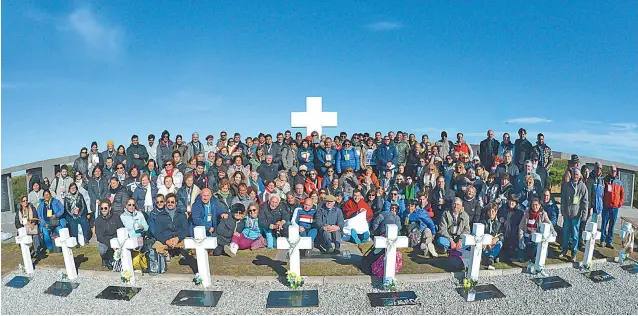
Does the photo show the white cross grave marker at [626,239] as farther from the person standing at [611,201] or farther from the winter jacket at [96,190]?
the winter jacket at [96,190]

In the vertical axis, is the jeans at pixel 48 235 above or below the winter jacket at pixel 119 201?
below

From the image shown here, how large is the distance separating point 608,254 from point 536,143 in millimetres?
3323

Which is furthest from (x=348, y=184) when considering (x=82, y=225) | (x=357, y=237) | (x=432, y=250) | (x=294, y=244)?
(x=82, y=225)

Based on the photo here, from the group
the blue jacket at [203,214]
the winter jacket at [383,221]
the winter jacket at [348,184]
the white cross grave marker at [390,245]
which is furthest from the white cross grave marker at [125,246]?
the winter jacket at [348,184]

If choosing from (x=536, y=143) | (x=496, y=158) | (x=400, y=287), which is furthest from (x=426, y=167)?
(x=400, y=287)

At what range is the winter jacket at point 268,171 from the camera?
10078 millimetres

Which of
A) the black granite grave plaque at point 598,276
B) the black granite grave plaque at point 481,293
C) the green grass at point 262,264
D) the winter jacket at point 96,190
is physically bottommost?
the black granite grave plaque at point 598,276

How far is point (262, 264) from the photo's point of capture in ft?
24.4

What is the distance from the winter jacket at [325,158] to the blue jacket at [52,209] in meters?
6.00

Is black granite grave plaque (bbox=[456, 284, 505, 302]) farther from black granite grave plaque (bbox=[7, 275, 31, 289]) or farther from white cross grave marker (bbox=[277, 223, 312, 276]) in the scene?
black granite grave plaque (bbox=[7, 275, 31, 289])

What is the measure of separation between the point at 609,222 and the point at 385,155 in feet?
16.9

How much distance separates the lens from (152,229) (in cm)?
774

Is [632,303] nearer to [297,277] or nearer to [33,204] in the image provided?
[297,277]

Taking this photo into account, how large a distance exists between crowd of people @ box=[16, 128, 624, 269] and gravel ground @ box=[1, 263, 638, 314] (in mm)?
802
